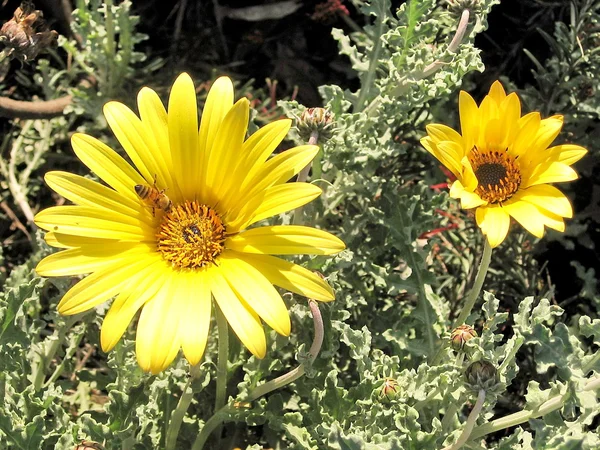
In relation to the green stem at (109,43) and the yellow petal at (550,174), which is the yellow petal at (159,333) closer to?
the yellow petal at (550,174)

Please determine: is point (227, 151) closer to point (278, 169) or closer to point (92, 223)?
point (278, 169)

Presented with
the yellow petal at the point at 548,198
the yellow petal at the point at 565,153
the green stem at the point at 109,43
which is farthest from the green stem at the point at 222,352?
the green stem at the point at 109,43

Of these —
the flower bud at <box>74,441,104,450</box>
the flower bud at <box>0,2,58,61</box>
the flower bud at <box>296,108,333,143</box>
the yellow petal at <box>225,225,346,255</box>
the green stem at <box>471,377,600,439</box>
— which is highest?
the flower bud at <box>0,2,58,61</box>

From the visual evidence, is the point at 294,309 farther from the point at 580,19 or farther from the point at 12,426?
the point at 580,19

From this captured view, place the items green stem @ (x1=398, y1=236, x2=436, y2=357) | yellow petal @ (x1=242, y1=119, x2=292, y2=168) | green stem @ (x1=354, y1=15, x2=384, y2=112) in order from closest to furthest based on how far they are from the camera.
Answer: yellow petal @ (x1=242, y1=119, x2=292, y2=168) < green stem @ (x1=398, y1=236, x2=436, y2=357) < green stem @ (x1=354, y1=15, x2=384, y2=112)

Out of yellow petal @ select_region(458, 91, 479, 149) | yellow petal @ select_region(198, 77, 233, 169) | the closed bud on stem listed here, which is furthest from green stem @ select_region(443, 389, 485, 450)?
the closed bud on stem

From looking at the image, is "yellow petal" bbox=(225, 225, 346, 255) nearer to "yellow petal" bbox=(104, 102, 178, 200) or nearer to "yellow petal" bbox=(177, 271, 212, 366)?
"yellow petal" bbox=(177, 271, 212, 366)
